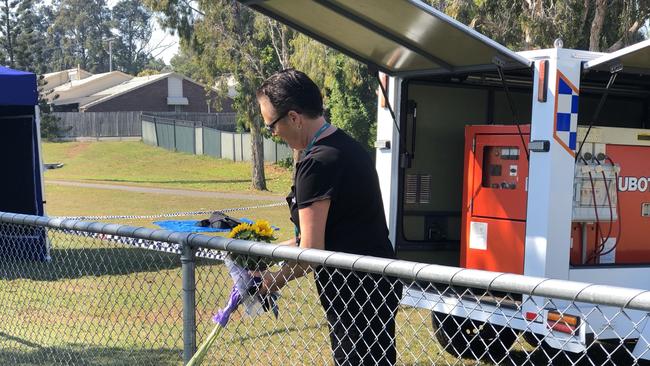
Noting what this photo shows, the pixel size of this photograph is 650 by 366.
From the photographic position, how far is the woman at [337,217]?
9.50 feet

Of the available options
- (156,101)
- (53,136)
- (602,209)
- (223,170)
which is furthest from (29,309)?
(156,101)

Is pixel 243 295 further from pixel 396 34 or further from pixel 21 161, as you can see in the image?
pixel 21 161

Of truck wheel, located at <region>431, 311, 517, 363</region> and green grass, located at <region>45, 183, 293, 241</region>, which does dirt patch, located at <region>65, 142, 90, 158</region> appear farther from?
truck wheel, located at <region>431, 311, 517, 363</region>

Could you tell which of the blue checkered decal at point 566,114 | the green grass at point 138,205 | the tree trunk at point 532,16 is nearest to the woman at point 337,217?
the blue checkered decal at point 566,114

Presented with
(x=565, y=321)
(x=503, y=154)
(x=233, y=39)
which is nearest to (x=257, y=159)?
(x=233, y=39)

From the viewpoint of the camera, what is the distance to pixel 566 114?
4.95 meters

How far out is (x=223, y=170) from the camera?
34.5m

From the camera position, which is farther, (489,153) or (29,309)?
(29,309)

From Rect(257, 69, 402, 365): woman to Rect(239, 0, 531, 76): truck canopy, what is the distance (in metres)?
2.04

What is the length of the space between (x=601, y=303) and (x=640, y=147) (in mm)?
4270

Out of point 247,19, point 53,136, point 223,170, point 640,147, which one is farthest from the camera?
point 53,136

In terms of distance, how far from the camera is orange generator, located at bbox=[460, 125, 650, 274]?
5582 mm

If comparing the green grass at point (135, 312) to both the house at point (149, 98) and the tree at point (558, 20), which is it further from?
the house at point (149, 98)

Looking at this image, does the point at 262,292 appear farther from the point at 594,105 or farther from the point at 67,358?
the point at 594,105
